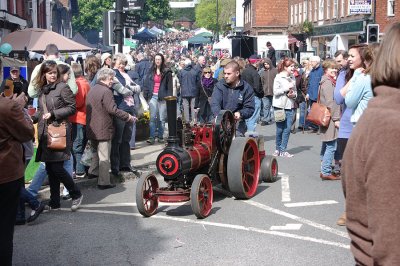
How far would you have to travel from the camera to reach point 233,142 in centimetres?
805

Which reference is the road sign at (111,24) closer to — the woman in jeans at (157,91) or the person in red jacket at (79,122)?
the woman in jeans at (157,91)

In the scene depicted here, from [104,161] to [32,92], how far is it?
163 centimetres

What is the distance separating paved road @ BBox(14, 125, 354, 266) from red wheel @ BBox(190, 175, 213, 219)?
10 cm

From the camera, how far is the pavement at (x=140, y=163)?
896cm

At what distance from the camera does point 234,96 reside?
899cm

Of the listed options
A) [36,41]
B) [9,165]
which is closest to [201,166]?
[9,165]

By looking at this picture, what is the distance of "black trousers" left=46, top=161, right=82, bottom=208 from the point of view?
24.4ft

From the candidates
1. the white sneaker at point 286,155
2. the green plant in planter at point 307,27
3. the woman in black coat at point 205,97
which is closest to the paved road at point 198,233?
the white sneaker at point 286,155

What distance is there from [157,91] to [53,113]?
21.3ft

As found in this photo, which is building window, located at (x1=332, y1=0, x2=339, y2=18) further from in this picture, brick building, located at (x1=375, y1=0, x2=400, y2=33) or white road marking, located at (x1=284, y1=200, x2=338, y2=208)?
white road marking, located at (x1=284, y1=200, x2=338, y2=208)

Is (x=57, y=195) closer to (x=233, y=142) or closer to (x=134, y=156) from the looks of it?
(x=233, y=142)

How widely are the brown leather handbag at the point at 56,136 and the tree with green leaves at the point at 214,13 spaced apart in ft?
293

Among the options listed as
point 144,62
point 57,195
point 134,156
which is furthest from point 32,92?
point 144,62

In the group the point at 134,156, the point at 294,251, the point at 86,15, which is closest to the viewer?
the point at 294,251
